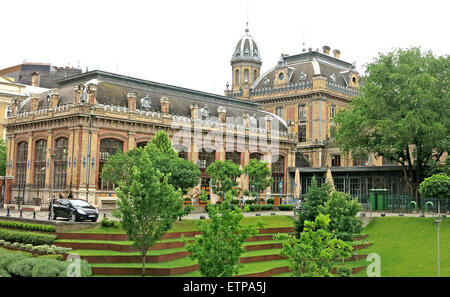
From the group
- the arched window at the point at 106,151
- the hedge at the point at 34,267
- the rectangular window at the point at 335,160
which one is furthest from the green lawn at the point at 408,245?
the rectangular window at the point at 335,160

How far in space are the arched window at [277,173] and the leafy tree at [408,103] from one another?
54.6ft

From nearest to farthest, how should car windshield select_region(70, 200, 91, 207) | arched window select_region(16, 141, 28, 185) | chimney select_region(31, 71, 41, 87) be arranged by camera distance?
car windshield select_region(70, 200, 91, 207) < arched window select_region(16, 141, 28, 185) < chimney select_region(31, 71, 41, 87)

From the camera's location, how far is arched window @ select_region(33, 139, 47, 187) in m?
51.0

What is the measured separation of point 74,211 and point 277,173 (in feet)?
125

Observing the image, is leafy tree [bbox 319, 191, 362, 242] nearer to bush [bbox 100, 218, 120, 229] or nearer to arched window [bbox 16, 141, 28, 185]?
bush [bbox 100, 218, 120, 229]

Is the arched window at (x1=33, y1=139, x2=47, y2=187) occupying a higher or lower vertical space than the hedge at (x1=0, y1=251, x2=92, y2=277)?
higher

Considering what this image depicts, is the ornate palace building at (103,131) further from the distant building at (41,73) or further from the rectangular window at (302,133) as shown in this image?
the distant building at (41,73)

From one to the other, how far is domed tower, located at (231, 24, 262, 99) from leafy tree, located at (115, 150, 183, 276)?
2580 inches

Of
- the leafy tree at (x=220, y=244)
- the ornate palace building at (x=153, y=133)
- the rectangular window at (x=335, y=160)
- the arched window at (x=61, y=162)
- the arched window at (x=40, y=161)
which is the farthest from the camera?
the rectangular window at (x=335, y=160)

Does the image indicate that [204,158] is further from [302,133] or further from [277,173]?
[302,133]

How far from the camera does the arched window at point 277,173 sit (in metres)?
64.1

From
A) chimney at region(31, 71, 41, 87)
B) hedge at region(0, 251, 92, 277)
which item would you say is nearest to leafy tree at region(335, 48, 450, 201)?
hedge at region(0, 251, 92, 277)

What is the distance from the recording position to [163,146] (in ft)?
138
